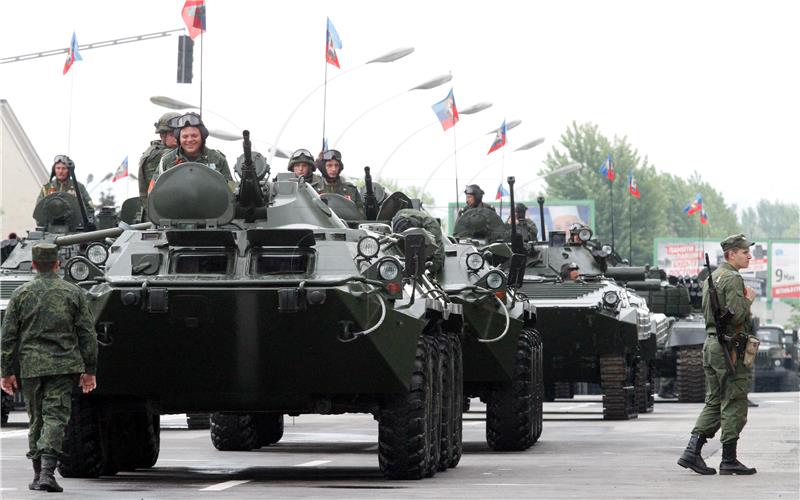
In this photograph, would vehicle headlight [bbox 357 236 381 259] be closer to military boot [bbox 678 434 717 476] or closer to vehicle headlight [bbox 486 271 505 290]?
military boot [bbox 678 434 717 476]

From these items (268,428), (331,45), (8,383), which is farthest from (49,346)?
(331,45)

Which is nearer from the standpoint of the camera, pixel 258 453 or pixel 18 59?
pixel 258 453

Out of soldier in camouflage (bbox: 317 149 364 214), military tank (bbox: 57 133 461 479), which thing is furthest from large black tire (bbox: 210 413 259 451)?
military tank (bbox: 57 133 461 479)

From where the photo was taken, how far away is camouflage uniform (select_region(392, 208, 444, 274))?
19156 mm

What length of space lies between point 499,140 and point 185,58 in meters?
19.5

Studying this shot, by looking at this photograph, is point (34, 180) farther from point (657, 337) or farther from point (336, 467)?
point (336, 467)

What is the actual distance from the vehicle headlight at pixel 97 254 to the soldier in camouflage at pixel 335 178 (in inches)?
233

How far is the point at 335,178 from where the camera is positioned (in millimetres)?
21594

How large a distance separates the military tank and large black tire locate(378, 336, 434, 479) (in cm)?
1

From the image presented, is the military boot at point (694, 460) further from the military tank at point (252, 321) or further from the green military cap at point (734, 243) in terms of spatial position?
the military tank at point (252, 321)

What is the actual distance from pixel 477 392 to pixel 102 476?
197 inches

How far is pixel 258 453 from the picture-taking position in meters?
20.0

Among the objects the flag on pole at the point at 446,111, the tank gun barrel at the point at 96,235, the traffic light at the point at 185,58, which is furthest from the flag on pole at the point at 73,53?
the tank gun barrel at the point at 96,235

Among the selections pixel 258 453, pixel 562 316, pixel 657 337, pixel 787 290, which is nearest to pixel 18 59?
pixel 657 337
